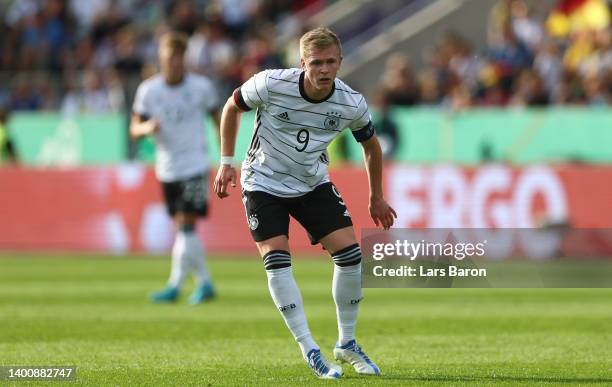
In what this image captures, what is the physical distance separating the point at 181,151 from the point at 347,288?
5.85 m

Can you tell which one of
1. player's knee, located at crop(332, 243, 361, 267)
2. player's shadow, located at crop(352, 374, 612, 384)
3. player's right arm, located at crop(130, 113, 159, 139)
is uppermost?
player's right arm, located at crop(130, 113, 159, 139)

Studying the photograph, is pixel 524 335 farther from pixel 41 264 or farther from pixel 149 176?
pixel 149 176

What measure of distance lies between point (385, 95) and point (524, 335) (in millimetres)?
11545

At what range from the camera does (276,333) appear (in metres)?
11.5

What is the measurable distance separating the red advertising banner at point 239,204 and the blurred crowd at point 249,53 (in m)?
2.24

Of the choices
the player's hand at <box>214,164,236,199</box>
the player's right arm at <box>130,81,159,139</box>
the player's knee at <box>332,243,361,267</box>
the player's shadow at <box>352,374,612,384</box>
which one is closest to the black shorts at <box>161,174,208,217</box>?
the player's right arm at <box>130,81,159,139</box>

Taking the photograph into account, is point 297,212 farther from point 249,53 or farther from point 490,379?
point 249,53

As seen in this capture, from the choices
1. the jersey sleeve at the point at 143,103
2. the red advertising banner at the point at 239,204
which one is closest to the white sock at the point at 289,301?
the jersey sleeve at the point at 143,103

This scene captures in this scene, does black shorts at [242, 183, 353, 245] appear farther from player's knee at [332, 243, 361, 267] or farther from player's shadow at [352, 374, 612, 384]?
player's shadow at [352, 374, 612, 384]

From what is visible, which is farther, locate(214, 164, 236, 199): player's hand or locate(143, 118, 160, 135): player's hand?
locate(143, 118, 160, 135): player's hand

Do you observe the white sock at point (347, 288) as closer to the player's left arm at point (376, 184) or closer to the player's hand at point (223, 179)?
the player's left arm at point (376, 184)

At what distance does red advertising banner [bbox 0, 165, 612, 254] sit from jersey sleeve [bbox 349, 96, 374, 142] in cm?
1031

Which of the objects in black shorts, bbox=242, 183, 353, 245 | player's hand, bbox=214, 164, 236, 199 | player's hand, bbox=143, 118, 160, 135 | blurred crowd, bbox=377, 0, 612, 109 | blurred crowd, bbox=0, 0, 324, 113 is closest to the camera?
player's hand, bbox=214, 164, 236, 199

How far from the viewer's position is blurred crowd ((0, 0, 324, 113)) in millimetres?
25375
